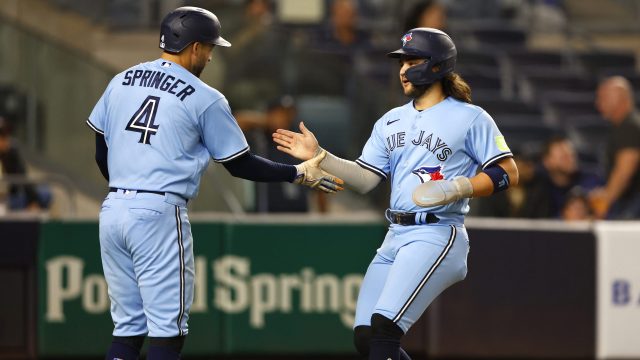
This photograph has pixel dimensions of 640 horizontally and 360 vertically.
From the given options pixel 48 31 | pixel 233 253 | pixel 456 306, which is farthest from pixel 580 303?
pixel 48 31

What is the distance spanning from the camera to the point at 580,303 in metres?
10.4

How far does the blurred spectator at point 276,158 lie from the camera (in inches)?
416

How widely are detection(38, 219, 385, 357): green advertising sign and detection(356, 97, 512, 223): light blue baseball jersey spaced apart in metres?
3.88

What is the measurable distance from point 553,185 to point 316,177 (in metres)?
4.64

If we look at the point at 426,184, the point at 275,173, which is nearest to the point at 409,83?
the point at 426,184

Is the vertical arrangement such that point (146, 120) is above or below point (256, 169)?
above

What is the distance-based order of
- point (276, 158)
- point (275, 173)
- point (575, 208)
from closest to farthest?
1. point (275, 173)
2. point (276, 158)
3. point (575, 208)

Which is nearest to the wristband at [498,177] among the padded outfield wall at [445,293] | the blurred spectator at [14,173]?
the padded outfield wall at [445,293]

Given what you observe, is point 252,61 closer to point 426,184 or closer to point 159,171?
point 159,171

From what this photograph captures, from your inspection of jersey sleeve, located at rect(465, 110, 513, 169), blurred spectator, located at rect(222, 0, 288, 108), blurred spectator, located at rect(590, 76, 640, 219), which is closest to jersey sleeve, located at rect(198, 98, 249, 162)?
jersey sleeve, located at rect(465, 110, 513, 169)

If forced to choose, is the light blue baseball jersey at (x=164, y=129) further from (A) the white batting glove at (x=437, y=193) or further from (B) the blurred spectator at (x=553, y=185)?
(B) the blurred spectator at (x=553, y=185)

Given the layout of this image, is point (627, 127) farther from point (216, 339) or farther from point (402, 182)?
point (402, 182)

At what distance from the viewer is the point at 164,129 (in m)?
6.33

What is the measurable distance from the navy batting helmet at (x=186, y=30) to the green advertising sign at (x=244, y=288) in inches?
153
